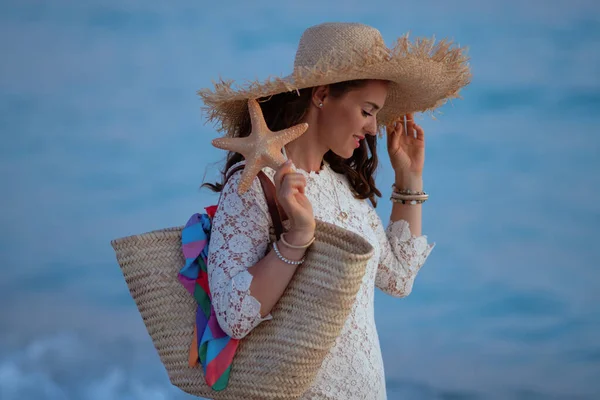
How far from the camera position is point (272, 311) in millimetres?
2436

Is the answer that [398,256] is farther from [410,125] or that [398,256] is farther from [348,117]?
[348,117]

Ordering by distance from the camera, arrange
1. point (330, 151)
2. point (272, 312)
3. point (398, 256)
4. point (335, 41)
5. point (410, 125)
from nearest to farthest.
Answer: point (272, 312) < point (335, 41) < point (330, 151) < point (398, 256) < point (410, 125)

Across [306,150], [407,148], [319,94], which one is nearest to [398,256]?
[407,148]

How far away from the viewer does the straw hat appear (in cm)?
253

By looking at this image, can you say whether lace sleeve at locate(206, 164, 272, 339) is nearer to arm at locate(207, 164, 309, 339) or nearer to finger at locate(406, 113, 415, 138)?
arm at locate(207, 164, 309, 339)

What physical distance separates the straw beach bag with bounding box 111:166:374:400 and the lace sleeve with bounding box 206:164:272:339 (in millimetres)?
46

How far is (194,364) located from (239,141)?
601 millimetres

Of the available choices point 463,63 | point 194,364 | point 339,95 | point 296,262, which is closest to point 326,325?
point 296,262

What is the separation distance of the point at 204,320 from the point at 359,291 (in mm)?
439

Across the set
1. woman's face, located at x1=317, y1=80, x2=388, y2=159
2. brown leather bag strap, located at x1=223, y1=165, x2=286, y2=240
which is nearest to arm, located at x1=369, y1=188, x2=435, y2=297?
woman's face, located at x1=317, y1=80, x2=388, y2=159

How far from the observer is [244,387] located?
8.07 ft

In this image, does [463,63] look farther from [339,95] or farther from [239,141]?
[239,141]

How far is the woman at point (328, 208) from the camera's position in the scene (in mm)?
2377

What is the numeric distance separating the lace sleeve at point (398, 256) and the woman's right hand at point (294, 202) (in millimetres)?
600
